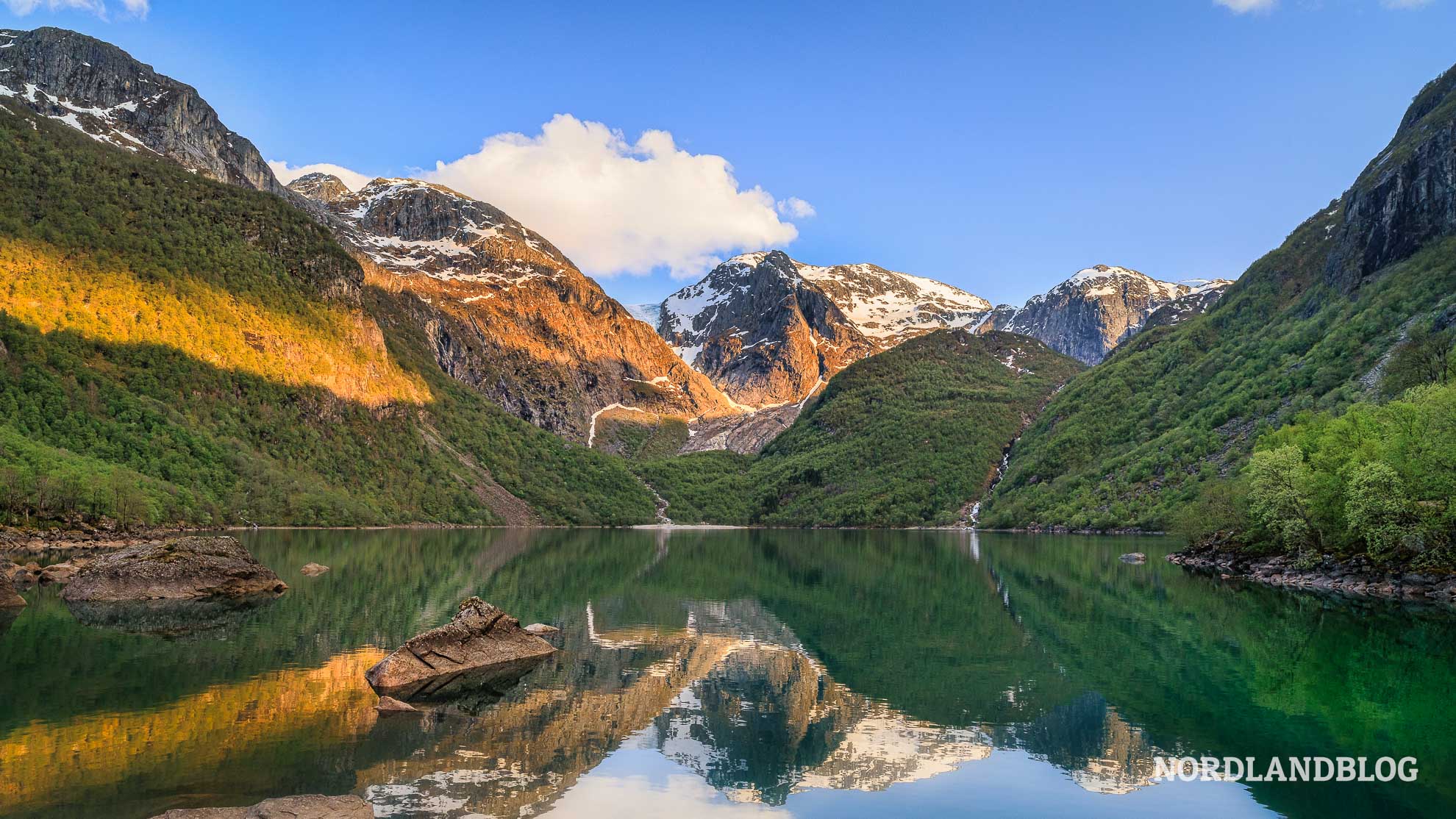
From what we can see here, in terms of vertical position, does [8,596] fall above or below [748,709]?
below

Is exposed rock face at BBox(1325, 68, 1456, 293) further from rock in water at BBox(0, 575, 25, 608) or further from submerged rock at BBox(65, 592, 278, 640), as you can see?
rock in water at BBox(0, 575, 25, 608)

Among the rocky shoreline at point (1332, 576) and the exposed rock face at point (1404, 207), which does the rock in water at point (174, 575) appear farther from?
the exposed rock face at point (1404, 207)

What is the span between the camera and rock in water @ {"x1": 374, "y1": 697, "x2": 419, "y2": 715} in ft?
65.4

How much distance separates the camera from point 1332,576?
168ft

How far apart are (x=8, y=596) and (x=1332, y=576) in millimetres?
69386

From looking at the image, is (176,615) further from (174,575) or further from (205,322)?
(205,322)

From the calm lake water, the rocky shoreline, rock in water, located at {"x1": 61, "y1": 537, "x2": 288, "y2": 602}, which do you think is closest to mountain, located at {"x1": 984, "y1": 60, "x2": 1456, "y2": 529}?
the rocky shoreline

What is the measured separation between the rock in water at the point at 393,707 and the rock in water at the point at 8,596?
26046mm

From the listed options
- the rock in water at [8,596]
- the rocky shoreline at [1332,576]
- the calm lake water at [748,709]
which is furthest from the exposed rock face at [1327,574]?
the rock in water at [8,596]

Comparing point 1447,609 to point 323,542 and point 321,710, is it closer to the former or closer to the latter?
point 321,710

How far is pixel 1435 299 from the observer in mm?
108562

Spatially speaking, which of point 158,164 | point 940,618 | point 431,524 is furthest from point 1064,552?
point 158,164

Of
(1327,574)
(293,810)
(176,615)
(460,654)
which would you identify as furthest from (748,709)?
(1327,574)

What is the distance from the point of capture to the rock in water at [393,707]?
784 inches
